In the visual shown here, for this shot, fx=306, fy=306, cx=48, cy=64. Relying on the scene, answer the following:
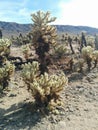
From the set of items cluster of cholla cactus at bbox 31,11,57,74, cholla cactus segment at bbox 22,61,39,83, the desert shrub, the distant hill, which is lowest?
the distant hill

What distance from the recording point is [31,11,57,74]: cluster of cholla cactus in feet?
54.3

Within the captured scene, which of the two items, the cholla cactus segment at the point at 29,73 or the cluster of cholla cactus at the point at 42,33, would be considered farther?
the cluster of cholla cactus at the point at 42,33

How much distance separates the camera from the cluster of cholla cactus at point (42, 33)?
54.3ft

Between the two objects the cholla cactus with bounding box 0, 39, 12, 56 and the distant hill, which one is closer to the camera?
the cholla cactus with bounding box 0, 39, 12, 56

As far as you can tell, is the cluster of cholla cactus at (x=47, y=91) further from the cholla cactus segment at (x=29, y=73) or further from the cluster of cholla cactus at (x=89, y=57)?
the cluster of cholla cactus at (x=89, y=57)

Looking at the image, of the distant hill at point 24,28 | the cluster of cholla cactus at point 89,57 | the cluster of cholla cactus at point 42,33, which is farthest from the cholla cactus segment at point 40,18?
the distant hill at point 24,28

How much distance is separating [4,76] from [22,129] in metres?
4.35

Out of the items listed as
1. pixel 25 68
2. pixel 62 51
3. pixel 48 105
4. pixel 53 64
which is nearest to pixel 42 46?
pixel 53 64

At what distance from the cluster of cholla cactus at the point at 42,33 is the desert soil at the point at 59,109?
230 cm

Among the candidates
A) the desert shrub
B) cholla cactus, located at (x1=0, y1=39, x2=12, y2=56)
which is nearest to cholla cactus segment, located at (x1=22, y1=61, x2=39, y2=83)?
cholla cactus, located at (x1=0, y1=39, x2=12, y2=56)

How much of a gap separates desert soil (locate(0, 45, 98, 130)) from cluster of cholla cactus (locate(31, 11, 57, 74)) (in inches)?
90.6

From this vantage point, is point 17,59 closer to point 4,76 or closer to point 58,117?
point 4,76

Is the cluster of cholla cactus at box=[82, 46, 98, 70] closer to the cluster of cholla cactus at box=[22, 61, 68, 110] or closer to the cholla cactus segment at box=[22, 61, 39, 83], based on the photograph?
the cholla cactus segment at box=[22, 61, 39, 83]

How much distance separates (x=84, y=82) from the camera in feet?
51.1
